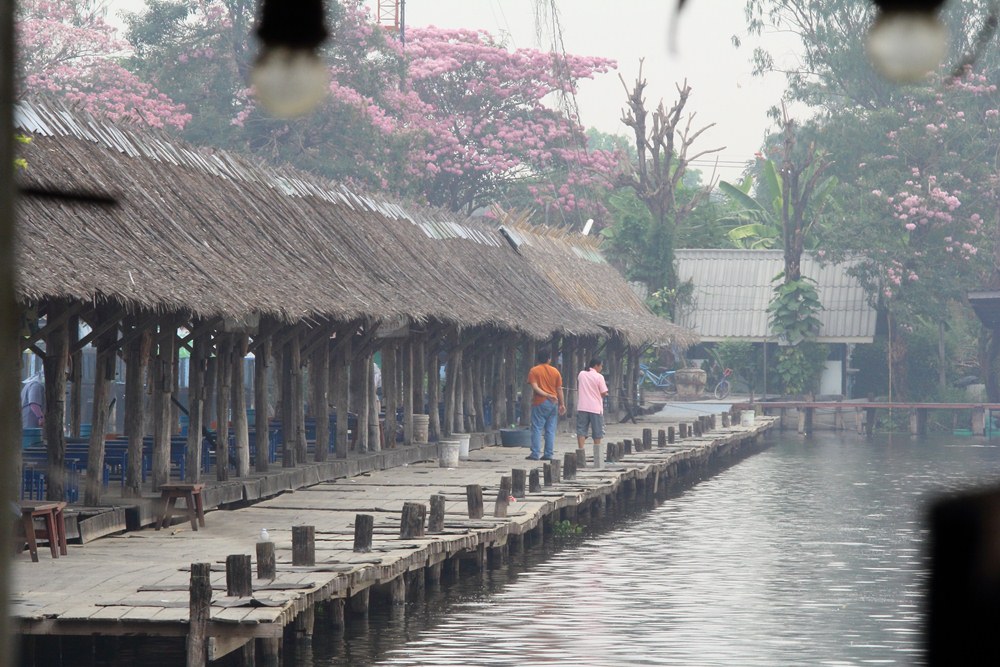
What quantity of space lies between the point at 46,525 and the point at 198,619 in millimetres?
3601

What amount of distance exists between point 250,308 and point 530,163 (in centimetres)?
3537

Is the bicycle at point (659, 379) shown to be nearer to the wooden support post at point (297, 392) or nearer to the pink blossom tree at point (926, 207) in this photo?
the pink blossom tree at point (926, 207)

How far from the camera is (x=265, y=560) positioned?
10734 mm

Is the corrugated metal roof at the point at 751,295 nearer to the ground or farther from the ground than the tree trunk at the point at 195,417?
farther from the ground

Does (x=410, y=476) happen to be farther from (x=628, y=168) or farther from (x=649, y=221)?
(x=628, y=168)

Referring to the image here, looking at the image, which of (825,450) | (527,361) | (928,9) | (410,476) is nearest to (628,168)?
(825,450)

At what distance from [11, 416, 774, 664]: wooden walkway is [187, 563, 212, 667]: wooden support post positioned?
7 cm

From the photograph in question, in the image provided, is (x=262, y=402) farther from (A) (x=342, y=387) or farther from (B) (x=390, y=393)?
(B) (x=390, y=393)

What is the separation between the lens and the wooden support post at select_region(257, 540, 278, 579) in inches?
420

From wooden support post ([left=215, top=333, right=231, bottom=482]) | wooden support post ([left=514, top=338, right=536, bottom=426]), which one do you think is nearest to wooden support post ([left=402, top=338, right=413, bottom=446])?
wooden support post ([left=514, top=338, right=536, bottom=426])

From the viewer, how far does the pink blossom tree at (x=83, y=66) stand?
4150cm

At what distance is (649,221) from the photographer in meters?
47.1

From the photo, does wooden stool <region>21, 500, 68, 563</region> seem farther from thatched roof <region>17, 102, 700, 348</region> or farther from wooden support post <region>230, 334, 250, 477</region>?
wooden support post <region>230, 334, 250, 477</region>

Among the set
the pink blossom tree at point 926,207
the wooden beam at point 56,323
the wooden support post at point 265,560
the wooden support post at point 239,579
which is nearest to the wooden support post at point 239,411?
the wooden beam at point 56,323
